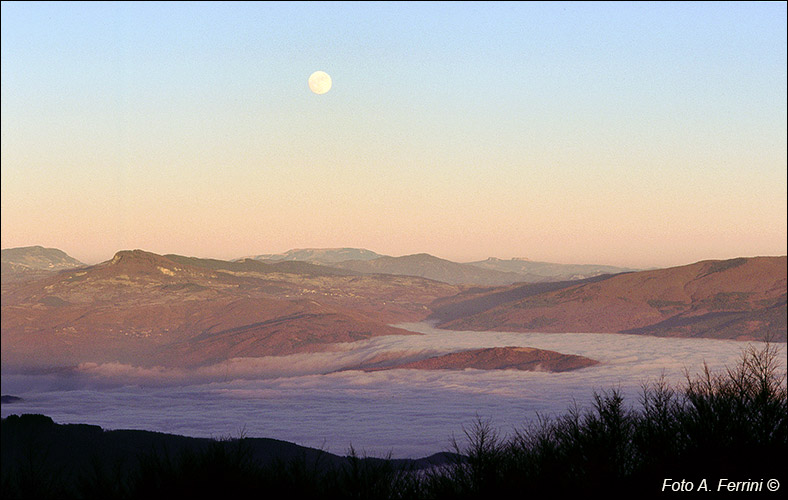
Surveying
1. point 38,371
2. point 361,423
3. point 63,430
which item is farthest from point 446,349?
point 63,430

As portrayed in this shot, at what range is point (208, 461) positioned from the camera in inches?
1153

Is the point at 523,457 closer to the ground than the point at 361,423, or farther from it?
farther from it

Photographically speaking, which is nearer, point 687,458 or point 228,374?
point 687,458

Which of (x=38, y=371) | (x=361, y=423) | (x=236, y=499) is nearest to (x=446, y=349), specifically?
(x=361, y=423)

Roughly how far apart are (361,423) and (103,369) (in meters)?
90.5

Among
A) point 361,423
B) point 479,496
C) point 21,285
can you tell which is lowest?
point 361,423

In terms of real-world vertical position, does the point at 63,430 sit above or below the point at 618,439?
below

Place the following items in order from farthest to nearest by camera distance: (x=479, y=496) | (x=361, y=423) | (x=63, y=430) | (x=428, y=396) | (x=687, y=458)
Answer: (x=428, y=396), (x=361, y=423), (x=63, y=430), (x=687, y=458), (x=479, y=496)

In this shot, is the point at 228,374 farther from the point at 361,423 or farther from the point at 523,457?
the point at 523,457

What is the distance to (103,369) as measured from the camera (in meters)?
172

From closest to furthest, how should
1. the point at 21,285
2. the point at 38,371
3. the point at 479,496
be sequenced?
the point at 479,496 → the point at 38,371 → the point at 21,285

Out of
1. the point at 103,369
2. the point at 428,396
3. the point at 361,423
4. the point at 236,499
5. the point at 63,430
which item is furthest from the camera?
the point at 103,369

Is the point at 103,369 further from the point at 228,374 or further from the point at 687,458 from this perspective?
the point at 687,458

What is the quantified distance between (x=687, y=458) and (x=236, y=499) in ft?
62.5
